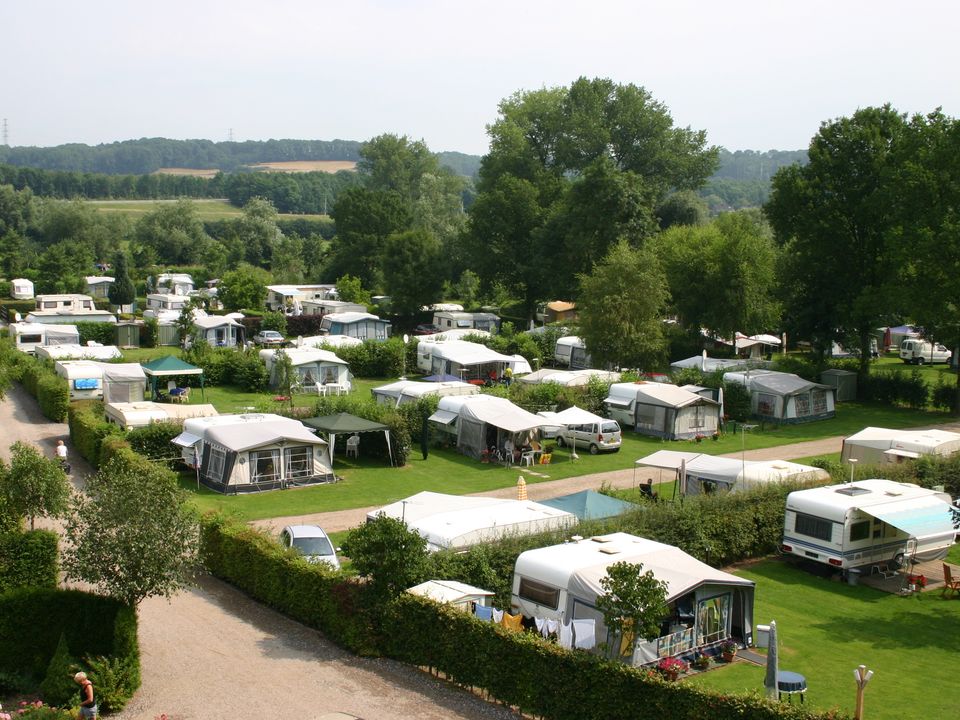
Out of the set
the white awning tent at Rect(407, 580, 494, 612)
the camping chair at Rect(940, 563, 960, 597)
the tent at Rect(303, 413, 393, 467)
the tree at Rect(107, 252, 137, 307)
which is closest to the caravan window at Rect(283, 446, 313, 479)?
the tent at Rect(303, 413, 393, 467)

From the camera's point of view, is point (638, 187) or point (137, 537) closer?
point (137, 537)

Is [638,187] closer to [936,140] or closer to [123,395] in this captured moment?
[936,140]

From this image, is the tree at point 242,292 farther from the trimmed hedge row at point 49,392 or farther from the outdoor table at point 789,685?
the outdoor table at point 789,685

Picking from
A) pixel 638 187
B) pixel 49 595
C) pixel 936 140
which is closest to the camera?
pixel 49 595

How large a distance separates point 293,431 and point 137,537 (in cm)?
1041

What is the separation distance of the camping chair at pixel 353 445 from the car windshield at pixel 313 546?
904 cm

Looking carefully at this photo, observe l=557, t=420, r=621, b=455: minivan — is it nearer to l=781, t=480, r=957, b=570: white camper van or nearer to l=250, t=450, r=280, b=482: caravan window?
l=250, t=450, r=280, b=482: caravan window

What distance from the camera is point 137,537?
11.7 meters

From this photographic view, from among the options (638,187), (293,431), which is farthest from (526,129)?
(293,431)

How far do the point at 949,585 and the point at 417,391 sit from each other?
15792 mm

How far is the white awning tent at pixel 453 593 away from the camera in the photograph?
12297 mm

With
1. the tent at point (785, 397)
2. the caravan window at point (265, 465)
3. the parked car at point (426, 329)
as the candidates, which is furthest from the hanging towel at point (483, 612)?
the parked car at point (426, 329)

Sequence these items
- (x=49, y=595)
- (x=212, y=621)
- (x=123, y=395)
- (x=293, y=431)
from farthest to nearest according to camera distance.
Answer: (x=123, y=395) → (x=293, y=431) → (x=212, y=621) → (x=49, y=595)

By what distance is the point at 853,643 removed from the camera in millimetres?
13484
